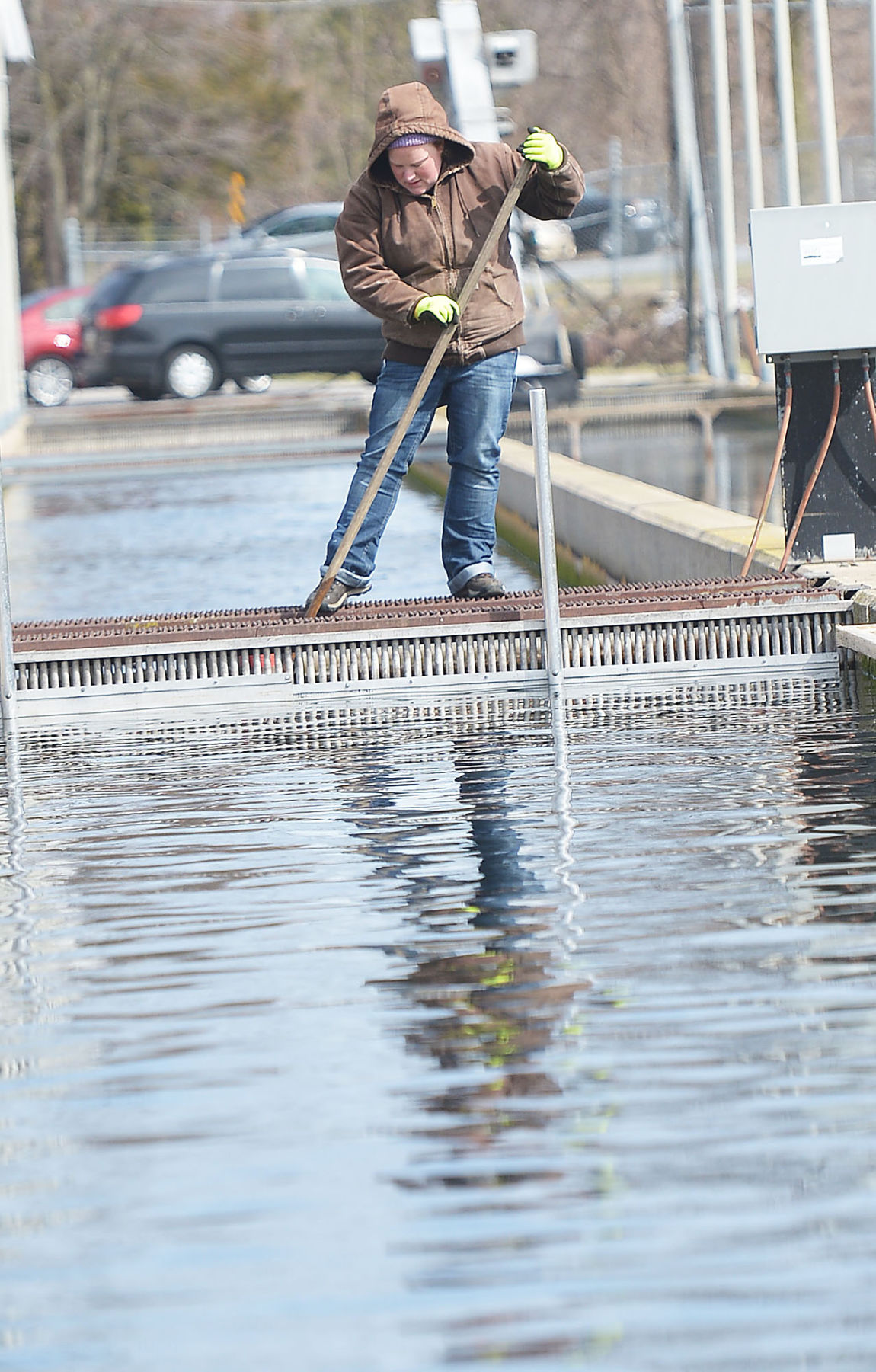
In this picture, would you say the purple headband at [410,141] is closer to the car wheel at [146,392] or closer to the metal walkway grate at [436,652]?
the metal walkway grate at [436,652]

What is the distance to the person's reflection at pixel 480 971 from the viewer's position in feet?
11.7

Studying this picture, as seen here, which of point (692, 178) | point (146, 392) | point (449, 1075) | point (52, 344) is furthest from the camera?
point (52, 344)

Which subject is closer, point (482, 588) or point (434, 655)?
point (434, 655)

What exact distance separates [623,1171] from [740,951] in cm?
110

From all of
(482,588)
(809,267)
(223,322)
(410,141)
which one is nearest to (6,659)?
(482,588)

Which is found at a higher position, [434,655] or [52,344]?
[52,344]

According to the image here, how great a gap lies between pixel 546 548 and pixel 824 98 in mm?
14047

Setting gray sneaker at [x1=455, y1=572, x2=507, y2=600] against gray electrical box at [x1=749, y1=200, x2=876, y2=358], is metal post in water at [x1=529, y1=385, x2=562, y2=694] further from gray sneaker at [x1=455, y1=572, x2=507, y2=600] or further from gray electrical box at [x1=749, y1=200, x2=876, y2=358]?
gray electrical box at [x1=749, y1=200, x2=876, y2=358]

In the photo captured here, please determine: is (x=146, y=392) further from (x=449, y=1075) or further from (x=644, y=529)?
(x=449, y=1075)

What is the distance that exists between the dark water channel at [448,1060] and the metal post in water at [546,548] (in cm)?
99

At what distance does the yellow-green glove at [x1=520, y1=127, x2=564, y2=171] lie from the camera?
7672 mm

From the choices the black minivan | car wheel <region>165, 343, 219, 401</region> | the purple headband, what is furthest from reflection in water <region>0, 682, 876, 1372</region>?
car wheel <region>165, 343, 219, 401</region>

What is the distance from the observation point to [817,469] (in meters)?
8.67

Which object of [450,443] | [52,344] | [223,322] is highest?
[223,322]
